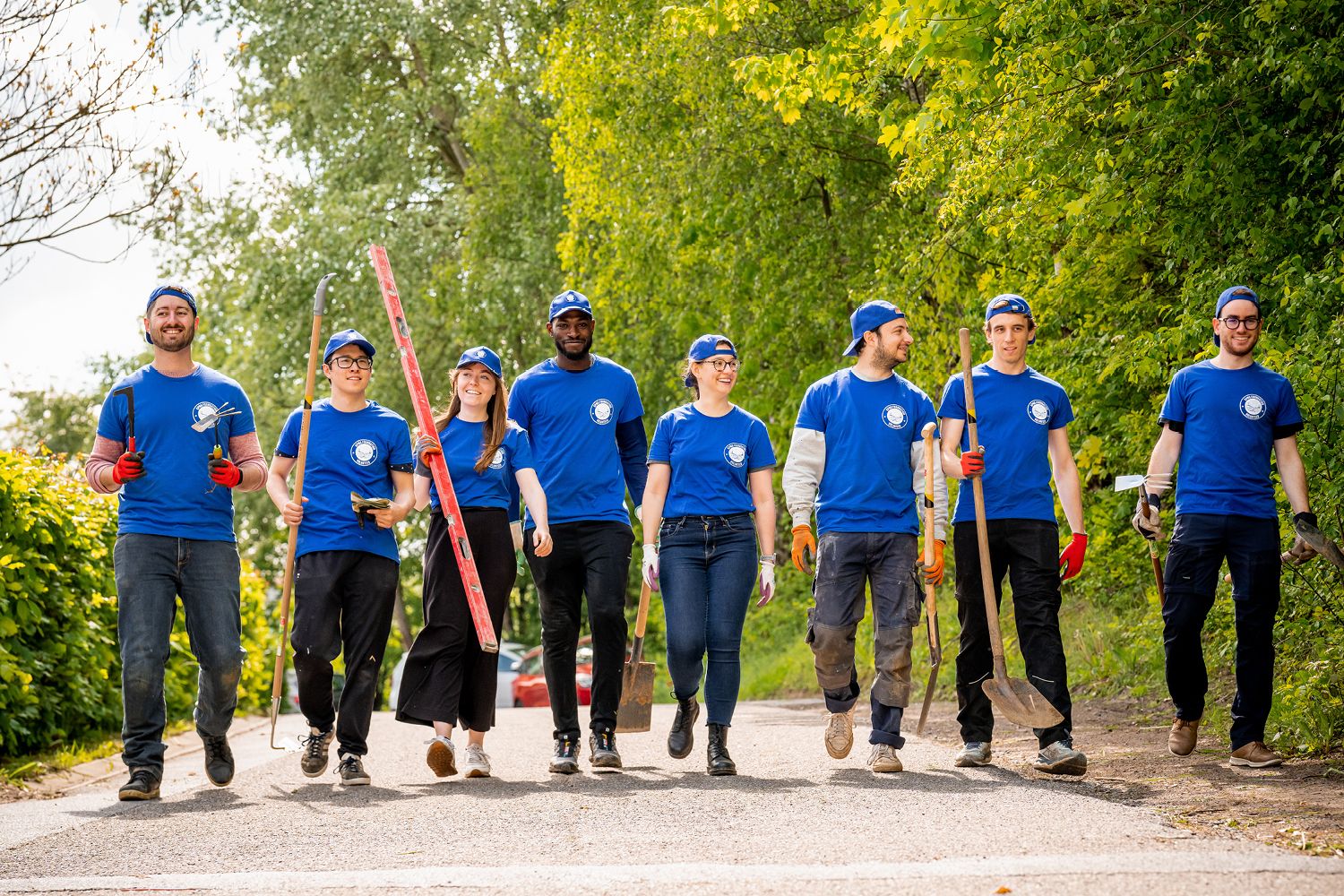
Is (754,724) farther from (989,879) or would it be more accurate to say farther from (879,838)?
(989,879)

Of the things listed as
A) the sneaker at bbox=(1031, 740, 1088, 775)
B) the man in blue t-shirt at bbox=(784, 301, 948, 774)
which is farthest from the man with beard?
the sneaker at bbox=(1031, 740, 1088, 775)

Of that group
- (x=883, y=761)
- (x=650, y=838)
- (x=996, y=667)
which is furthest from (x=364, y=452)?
(x=996, y=667)

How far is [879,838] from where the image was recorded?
554 cm

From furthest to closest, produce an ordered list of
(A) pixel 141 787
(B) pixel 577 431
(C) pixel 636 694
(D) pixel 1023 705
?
(C) pixel 636 694 < (B) pixel 577 431 < (A) pixel 141 787 < (D) pixel 1023 705

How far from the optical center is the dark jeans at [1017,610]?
7691mm

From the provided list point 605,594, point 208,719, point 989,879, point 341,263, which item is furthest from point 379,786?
point 341,263

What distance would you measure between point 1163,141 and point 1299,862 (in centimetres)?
609

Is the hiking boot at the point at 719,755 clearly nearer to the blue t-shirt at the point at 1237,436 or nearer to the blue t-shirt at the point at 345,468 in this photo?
the blue t-shirt at the point at 345,468

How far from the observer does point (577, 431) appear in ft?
27.4

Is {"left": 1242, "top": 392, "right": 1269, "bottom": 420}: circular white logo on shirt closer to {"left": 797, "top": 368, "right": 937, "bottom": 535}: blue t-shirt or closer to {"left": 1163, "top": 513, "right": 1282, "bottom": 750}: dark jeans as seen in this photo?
{"left": 1163, "top": 513, "right": 1282, "bottom": 750}: dark jeans

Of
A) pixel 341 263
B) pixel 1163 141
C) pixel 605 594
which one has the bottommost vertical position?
pixel 605 594

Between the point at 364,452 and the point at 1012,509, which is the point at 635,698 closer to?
the point at 364,452

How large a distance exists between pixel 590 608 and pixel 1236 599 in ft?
10.1

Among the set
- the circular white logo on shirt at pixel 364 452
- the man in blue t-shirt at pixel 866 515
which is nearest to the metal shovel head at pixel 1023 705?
Answer: the man in blue t-shirt at pixel 866 515
